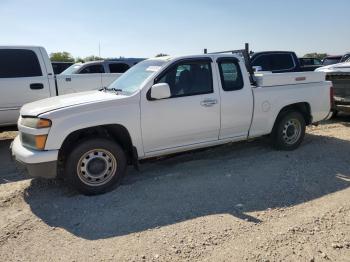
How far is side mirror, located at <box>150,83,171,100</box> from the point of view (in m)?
5.10

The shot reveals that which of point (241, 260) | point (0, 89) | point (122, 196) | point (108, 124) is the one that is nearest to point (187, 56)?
point (108, 124)

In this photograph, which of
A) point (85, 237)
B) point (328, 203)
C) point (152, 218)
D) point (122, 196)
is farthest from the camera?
point (122, 196)

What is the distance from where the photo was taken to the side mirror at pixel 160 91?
16.7 feet

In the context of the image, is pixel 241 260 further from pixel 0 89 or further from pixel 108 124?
pixel 0 89

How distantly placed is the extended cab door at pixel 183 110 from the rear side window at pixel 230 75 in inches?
7.9

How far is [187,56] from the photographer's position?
575 cm

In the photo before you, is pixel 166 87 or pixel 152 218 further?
pixel 166 87

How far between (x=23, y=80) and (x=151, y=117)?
3727 mm

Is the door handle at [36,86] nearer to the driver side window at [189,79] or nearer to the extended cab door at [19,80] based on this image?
the extended cab door at [19,80]

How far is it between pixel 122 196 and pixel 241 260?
6.59ft

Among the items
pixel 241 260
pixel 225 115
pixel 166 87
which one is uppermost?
pixel 166 87

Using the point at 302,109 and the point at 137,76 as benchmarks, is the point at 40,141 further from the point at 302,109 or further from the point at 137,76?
the point at 302,109

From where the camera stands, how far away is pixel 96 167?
5.06 metres

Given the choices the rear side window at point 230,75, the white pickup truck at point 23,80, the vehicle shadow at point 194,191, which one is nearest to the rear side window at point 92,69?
the white pickup truck at point 23,80
